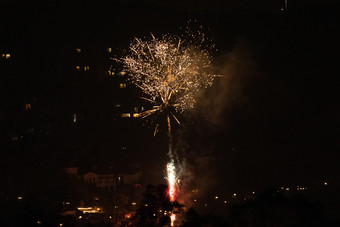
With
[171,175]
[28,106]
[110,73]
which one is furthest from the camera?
[110,73]

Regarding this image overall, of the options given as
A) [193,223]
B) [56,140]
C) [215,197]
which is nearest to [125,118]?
[56,140]

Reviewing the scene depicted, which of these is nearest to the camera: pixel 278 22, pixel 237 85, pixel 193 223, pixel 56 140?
pixel 193 223

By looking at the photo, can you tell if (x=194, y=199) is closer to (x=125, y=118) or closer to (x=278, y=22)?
(x=125, y=118)

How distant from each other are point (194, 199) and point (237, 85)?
41.3ft

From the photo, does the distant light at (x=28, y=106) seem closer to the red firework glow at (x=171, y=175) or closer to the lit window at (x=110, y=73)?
the lit window at (x=110, y=73)

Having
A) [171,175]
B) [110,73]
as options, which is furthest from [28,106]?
[171,175]

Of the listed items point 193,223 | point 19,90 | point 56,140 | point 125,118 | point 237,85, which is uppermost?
point 237,85

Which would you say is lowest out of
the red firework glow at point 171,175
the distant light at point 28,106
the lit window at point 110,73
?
the red firework glow at point 171,175

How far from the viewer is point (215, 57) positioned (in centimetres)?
2155

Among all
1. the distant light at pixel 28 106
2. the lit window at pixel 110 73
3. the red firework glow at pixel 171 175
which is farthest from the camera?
the lit window at pixel 110 73

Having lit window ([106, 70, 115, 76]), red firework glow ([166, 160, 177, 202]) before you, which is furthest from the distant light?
red firework glow ([166, 160, 177, 202])

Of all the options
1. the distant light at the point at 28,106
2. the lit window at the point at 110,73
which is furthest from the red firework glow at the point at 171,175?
the distant light at the point at 28,106

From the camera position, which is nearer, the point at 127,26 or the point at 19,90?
the point at 19,90

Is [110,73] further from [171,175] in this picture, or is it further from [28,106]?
[171,175]
